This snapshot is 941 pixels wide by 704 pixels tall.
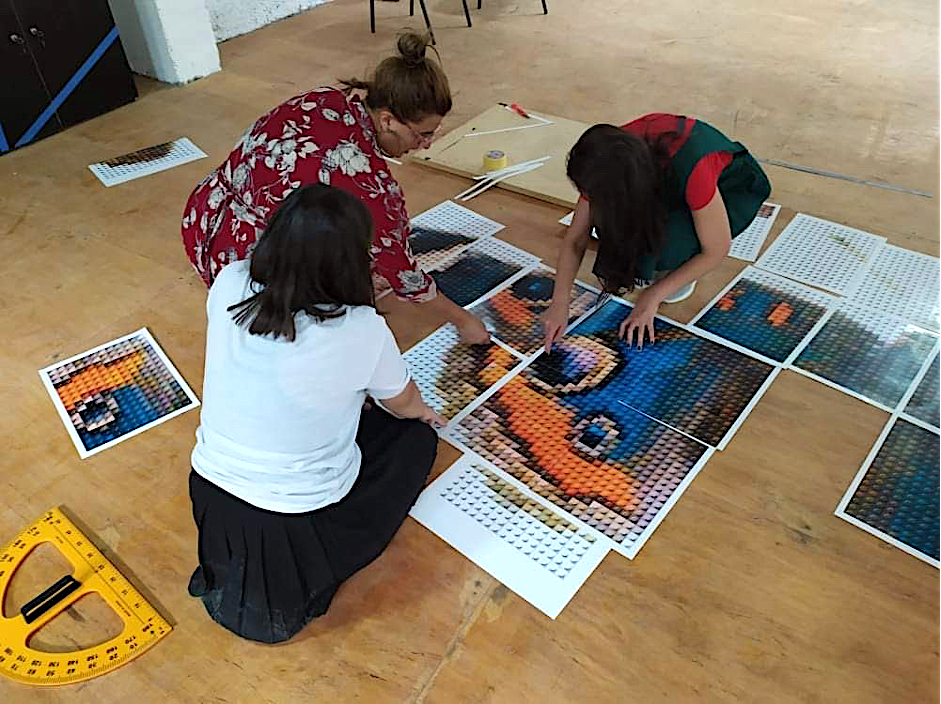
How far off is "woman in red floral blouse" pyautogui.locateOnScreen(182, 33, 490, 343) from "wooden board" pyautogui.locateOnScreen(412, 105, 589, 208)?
92 cm

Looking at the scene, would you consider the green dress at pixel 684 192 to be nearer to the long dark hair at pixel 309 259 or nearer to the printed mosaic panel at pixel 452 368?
the printed mosaic panel at pixel 452 368

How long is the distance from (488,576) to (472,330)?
2.07ft

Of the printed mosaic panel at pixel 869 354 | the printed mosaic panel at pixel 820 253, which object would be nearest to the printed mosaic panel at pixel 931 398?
the printed mosaic panel at pixel 869 354

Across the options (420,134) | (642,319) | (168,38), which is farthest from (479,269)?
(168,38)

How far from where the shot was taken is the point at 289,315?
1032mm

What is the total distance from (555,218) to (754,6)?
2551 mm

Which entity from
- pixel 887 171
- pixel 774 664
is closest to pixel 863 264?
pixel 887 171

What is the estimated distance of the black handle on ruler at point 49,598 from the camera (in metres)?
1.28

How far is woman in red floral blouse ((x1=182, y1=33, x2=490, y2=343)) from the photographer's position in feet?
4.53

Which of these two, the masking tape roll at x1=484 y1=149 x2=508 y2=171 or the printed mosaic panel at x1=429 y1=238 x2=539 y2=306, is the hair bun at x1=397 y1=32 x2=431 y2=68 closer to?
the printed mosaic panel at x1=429 y1=238 x2=539 y2=306

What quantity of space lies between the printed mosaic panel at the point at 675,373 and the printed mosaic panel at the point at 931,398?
294mm

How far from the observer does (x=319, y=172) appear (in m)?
1.40

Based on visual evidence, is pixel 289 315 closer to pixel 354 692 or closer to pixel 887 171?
pixel 354 692

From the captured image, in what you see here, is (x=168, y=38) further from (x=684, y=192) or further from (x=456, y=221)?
(x=684, y=192)
